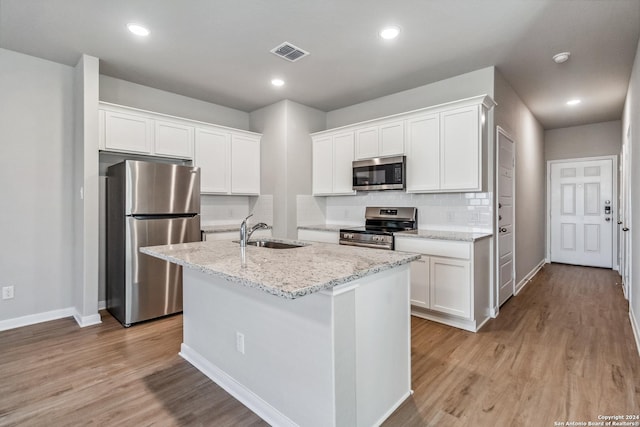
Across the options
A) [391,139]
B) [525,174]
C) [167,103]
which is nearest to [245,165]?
[167,103]

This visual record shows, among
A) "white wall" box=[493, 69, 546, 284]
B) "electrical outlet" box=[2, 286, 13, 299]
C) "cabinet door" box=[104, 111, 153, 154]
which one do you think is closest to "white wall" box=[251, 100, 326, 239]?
"cabinet door" box=[104, 111, 153, 154]

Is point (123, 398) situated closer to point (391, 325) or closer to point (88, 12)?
point (391, 325)

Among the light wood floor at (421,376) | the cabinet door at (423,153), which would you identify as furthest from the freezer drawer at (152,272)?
the cabinet door at (423,153)

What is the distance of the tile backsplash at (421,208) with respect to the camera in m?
3.54

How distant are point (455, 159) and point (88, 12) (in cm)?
Result: 345

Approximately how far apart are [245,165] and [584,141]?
Answer: 20.2 ft

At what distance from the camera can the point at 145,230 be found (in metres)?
3.30

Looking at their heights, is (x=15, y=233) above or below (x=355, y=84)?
below

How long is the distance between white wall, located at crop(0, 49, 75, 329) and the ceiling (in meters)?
0.27

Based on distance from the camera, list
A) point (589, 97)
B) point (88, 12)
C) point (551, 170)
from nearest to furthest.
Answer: point (88, 12) → point (589, 97) → point (551, 170)

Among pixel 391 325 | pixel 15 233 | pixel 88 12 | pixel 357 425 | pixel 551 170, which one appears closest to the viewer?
pixel 357 425

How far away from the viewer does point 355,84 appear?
396cm

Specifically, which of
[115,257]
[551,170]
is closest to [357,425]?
[115,257]

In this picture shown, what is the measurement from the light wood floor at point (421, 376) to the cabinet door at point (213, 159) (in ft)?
5.79
